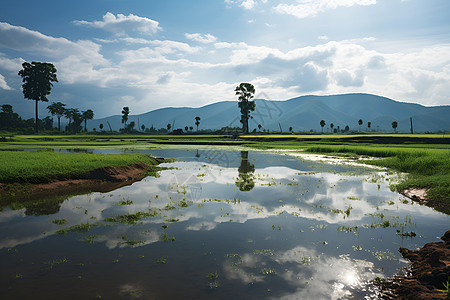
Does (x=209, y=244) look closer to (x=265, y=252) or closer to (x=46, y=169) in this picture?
(x=265, y=252)

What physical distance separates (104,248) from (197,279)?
414cm

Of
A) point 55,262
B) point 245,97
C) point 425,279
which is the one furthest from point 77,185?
point 245,97

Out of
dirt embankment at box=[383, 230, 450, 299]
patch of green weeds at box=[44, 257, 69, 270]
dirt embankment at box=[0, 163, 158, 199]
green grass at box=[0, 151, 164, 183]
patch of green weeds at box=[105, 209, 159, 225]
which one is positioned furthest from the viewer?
green grass at box=[0, 151, 164, 183]

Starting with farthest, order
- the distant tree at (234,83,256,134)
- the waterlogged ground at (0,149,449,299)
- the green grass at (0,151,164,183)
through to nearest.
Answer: the distant tree at (234,83,256,134) < the green grass at (0,151,164,183) < the waterlogged ground at (0,149,449,299)

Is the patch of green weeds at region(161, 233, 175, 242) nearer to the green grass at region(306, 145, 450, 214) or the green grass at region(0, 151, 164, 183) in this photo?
the green grass at region(0, 151, 164, 183)

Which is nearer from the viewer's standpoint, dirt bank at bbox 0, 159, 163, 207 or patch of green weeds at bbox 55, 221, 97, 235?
patch of green weeds at bbox 55, 221, 97, 235

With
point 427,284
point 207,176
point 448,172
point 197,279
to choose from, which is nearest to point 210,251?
point 197,279

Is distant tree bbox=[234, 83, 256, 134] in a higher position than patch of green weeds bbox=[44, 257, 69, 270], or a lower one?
higher

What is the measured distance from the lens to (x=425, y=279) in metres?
6.90

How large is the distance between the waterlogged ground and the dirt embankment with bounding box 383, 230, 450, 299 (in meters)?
0.53

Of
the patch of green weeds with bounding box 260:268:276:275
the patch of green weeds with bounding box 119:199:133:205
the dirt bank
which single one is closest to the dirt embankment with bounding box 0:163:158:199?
the dirt bank

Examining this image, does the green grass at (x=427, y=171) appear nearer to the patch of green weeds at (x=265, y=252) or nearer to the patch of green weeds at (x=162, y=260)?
the patch of green weeds at (x=265, y=252)

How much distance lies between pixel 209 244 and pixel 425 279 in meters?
6.71

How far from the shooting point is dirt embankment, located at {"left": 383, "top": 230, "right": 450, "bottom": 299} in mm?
6363
